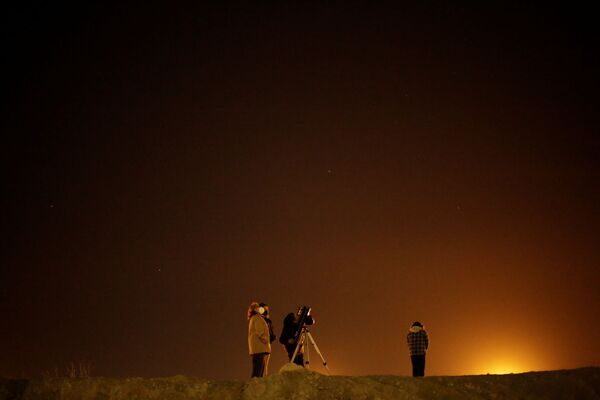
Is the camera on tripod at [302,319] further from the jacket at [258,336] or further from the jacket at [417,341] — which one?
the jacket at [417,341]

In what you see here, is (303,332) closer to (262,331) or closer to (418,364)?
(262,331)

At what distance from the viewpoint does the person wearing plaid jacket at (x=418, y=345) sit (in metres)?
12.2

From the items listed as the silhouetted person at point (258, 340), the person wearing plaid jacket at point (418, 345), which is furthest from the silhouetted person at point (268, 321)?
the person wearing plaid jacket at point (418, 345)

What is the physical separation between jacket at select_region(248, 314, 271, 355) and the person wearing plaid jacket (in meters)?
2.91

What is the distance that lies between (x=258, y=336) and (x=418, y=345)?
3200mm

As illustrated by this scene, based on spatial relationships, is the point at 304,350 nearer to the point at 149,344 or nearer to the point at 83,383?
the point at 83,383

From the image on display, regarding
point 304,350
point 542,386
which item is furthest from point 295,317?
point 542,386

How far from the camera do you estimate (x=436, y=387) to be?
864 centimetres

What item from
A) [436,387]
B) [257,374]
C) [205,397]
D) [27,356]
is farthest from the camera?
[27,356]

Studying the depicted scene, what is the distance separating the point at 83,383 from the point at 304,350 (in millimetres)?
4188

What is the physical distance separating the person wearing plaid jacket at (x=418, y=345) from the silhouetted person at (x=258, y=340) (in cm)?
287

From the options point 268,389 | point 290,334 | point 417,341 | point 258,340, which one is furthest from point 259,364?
point 417,341

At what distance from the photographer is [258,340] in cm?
1076

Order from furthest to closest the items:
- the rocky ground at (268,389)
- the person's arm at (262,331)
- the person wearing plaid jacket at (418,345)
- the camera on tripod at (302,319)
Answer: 1. the person wearing plaid jacket at (418,345)
2. the camera on tripod at (302,319)
3. the person's arm at (262,331)
4. the rocky ground at (268,389)
